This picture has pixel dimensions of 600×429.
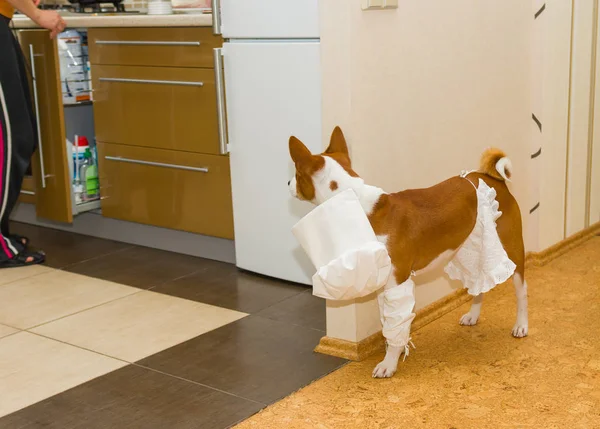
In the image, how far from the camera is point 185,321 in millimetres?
2699

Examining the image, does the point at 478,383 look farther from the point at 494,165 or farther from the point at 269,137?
the point at 269,137

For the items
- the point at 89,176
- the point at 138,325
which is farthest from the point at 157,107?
the point at 138,325

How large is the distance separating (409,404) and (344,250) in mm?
424

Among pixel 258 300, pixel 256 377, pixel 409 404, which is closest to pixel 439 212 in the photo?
pixel 409 404

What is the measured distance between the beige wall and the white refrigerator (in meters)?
0.42

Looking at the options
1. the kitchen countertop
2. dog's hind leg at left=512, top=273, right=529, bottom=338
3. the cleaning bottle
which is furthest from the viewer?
the cleaning bottle

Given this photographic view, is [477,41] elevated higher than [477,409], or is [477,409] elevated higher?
[477,41]

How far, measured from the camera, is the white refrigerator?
109 inches

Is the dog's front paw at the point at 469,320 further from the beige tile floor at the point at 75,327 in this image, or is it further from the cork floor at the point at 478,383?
the beige tile floor at the point at 75,327

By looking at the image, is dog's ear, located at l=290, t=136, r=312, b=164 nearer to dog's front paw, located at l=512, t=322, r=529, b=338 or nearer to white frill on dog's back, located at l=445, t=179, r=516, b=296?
white frill on dog's back, located at l=445, t=179, r=516, b=296

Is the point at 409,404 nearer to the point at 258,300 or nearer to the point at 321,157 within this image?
the point at 321,157

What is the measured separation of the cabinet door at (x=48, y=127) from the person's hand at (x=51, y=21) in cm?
6

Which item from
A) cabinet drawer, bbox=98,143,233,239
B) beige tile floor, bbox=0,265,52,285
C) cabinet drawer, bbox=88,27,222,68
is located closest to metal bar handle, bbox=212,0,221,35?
cabinet drawer, bbox=88,27,222,68

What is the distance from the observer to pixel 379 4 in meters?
2.21
